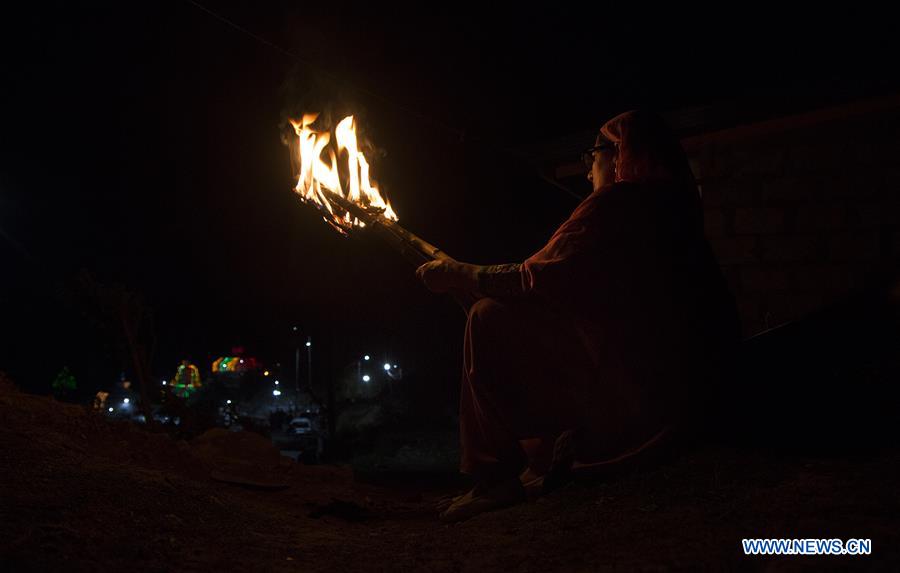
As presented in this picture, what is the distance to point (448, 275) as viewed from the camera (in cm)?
353

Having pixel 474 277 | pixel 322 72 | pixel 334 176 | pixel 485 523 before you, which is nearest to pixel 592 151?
pixel 474 277

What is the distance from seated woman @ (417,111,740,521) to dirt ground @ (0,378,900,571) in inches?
9.1

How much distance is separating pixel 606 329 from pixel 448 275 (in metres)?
0.90

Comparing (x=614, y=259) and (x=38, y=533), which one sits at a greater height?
(x=614, y=259)

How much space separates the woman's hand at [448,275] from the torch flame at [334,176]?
1.05 meters

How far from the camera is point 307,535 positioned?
11.1 ft

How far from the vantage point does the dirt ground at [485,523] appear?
2.19m

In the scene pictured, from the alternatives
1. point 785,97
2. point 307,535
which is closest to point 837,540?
point 307,535

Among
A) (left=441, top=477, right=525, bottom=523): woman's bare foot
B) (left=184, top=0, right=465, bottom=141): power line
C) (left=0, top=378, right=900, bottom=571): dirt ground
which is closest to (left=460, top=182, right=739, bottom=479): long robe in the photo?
(left=441, top=477, right=525, bottom=523): woman's bare foot

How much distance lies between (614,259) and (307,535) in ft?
6.90

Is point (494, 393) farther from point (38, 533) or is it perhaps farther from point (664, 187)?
point (38, 533)

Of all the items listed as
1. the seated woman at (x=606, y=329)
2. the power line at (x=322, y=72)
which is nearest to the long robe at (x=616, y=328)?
the seated woman at (x=606, y=329)

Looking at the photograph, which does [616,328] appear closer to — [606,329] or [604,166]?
[606,329]

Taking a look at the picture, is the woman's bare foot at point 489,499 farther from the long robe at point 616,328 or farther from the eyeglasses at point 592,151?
the eyeglasses at point 592,151
